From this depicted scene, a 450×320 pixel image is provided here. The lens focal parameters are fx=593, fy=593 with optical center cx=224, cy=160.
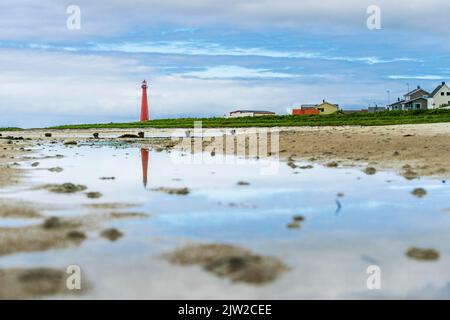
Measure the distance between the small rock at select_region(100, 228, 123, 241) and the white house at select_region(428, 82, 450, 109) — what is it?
119832 millimetres

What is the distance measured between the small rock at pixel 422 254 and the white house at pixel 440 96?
11963cm

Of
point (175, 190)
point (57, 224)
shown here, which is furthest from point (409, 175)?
point (57, 224)

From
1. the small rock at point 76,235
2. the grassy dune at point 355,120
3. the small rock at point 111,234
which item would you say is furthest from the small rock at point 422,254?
the grassy dune at point 355,120

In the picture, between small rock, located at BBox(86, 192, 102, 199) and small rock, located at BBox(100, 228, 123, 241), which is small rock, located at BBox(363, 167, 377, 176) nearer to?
small rock, located at BBox(86, 192, 102, 199)

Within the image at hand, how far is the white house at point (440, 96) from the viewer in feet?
391

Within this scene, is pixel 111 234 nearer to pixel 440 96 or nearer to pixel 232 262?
pixel 232 262

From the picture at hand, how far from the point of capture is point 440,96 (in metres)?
120

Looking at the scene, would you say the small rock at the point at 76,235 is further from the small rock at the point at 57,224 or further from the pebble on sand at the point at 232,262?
the pebble on sand at the point at 232,262

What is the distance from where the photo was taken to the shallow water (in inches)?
196

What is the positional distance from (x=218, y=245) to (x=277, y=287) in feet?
5.10

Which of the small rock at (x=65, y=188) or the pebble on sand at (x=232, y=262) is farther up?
the small rock at (x=65, y=188)

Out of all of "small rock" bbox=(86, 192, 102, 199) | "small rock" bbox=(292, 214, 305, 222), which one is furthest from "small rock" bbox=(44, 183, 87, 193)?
"small rock" bbox=(292, 214, 305, 222)

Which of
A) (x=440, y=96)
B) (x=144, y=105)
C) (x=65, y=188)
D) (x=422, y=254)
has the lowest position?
(x=422, y=254)

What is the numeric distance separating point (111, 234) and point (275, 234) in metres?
1.94
